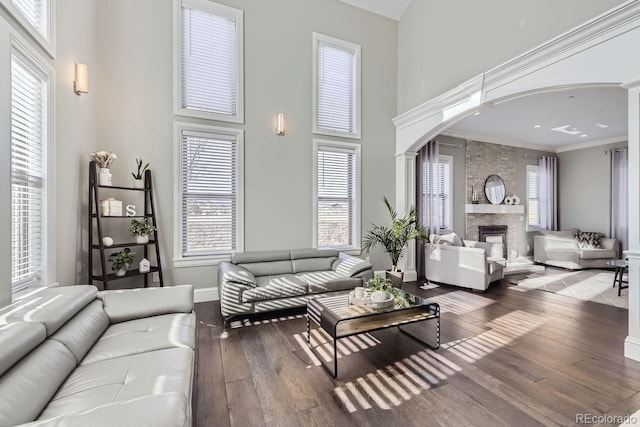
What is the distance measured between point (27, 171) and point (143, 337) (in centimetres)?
172

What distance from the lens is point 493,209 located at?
685cm

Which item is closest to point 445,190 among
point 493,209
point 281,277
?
point 493,209

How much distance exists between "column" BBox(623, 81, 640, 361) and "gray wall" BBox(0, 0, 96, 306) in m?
5.01

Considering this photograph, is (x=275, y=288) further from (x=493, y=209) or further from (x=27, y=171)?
(x=493, y=209)

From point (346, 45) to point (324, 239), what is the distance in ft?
11.2

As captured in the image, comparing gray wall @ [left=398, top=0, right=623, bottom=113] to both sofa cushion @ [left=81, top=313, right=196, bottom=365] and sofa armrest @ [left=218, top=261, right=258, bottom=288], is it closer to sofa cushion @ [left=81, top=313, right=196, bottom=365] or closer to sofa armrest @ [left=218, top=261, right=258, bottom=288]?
sofa armrest @ [left=218, top=261, right=258, bottom=288]

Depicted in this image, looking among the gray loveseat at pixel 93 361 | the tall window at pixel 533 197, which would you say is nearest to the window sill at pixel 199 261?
the gray loveseat at pixel 93 361

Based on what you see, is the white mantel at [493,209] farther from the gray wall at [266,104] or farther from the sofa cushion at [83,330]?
the sofa cushion at [83,330]

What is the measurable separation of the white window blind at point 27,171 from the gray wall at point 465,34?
4.86 meters

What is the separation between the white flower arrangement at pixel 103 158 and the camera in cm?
335

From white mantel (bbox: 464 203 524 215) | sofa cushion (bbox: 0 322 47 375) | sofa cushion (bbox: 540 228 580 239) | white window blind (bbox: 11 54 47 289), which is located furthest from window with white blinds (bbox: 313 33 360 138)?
sofa cushion (bbox: 540 228 580 239)

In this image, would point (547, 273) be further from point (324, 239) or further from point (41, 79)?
point (41, 79)

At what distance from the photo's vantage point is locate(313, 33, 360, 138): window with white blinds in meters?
4.84

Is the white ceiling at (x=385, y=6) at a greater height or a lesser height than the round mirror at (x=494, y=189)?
greater
